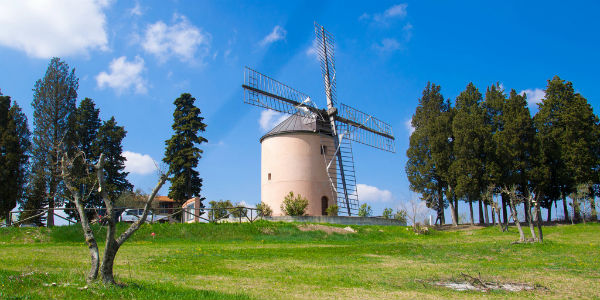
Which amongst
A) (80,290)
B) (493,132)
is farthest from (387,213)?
(80,290)

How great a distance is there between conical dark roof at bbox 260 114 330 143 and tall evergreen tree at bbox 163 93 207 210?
21.9 ft

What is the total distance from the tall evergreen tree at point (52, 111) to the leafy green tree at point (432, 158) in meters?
28.9

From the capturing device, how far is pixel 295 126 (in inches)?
1363

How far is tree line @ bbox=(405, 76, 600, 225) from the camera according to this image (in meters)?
36.5

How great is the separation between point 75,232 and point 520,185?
3342cm

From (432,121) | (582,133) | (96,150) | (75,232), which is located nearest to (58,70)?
(96,150)

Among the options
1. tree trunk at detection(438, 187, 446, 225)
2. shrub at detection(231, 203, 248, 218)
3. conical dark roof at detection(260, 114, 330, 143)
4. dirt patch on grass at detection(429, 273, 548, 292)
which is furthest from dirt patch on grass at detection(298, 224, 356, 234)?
tree trunk at detection(438, 187, 446, 225)

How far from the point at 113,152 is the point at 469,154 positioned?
99.9ft

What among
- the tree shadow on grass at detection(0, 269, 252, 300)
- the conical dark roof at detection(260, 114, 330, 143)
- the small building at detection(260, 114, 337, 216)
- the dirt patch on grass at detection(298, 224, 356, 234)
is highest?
the conical dark roof at detection(260, 114, 330, 143)

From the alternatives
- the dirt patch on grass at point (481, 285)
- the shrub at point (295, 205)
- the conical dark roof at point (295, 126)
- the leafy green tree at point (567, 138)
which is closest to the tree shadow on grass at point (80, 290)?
the dirt patch on grass at point (481, 285)

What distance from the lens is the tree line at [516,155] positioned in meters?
36.5

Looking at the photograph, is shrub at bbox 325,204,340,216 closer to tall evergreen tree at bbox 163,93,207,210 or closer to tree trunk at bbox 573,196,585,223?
tall evergreen tree at bbox 163,93,207,210

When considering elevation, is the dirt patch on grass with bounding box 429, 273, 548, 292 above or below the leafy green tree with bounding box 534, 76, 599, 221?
below

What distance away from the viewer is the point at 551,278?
34.6 feet
